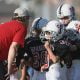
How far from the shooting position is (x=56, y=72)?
876cm

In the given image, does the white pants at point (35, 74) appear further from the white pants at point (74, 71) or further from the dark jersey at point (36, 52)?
the white pants at point (74, 71)

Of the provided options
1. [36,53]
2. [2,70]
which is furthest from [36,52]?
[2,70]

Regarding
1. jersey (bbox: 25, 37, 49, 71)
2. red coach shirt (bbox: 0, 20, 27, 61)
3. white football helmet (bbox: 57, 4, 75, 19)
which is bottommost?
jersey (bbox: 25, 37, 49, 71)

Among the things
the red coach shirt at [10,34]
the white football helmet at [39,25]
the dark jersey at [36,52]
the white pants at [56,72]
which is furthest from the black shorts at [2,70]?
the white football helmet at [39,25]

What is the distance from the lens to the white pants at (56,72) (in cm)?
875

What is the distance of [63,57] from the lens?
28.9ft

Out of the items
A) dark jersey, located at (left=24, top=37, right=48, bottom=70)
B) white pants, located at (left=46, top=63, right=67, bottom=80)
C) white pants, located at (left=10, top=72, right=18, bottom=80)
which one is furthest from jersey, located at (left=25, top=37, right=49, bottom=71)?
white pants, located at (left=10, top=72, right=18, bottom=80)

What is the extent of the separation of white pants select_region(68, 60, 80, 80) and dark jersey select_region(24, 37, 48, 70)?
0.42 meters

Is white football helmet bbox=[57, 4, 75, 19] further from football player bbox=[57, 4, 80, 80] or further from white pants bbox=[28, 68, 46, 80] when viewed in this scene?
white pants bbox=[28, 68, 46, 80]

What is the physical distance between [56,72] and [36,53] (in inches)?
17.0

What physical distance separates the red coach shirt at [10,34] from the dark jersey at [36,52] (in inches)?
11.5

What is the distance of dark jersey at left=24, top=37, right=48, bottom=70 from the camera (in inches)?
351

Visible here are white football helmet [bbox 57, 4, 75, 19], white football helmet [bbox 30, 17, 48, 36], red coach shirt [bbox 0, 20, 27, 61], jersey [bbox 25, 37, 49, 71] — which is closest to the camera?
red coach shirt [bbox 0, 20, 27, 61]

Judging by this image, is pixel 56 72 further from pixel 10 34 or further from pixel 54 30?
pixel 10 34
